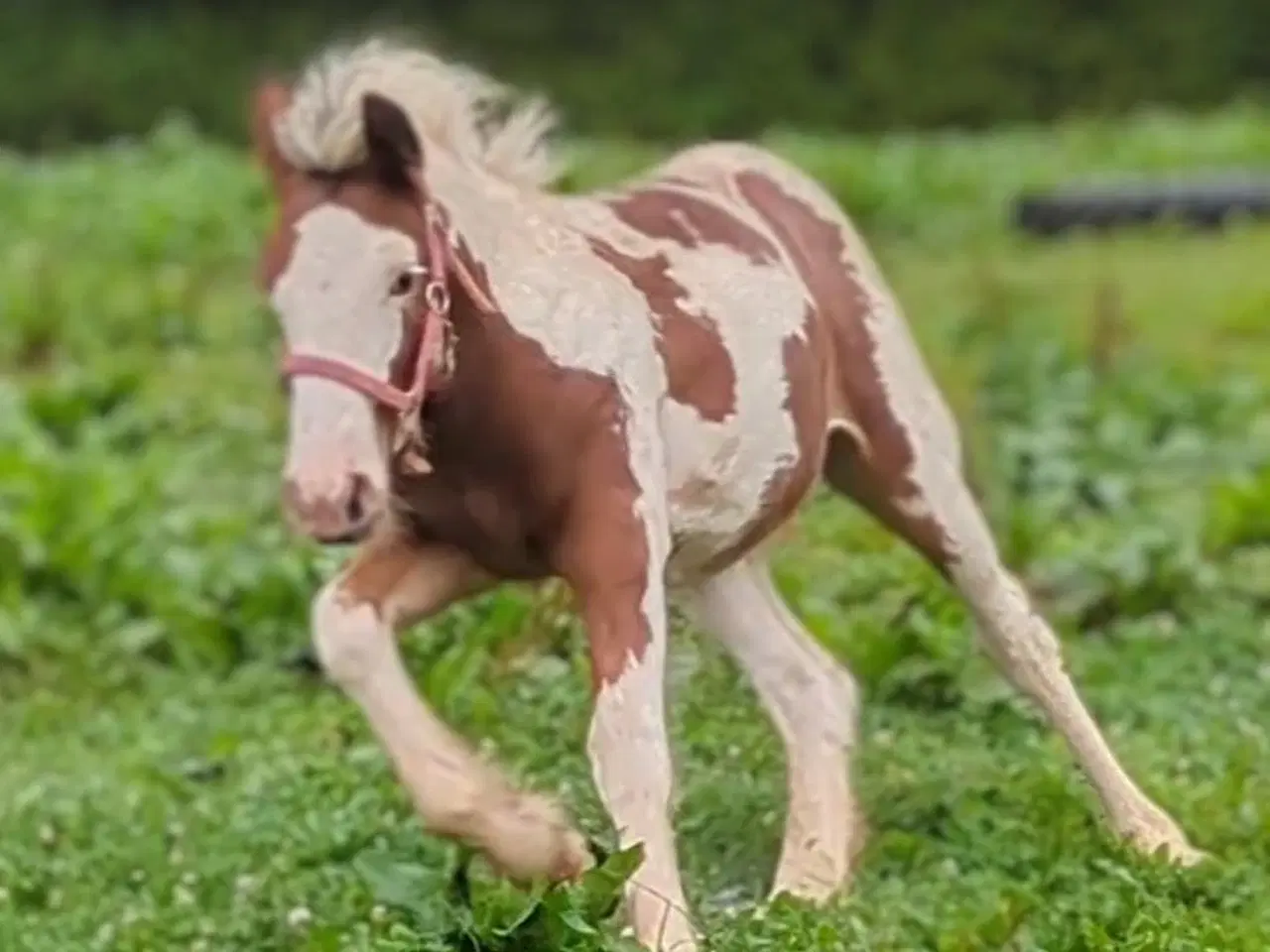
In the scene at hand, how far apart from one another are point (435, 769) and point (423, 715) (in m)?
0.12

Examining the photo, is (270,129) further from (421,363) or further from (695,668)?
(695,668)

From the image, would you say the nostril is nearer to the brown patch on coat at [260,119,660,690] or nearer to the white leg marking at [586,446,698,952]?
the brown patch on coat at [260,119,660,690]

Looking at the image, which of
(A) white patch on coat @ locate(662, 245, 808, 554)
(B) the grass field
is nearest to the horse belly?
(A) white patch on coat @ locate(662, 245, 808, 554)

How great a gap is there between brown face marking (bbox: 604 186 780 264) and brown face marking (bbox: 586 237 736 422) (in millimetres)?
187

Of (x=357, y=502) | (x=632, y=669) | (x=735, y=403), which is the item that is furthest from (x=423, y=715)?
(x=735, y=403)

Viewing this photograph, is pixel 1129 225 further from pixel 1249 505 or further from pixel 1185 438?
pixel 1249 505

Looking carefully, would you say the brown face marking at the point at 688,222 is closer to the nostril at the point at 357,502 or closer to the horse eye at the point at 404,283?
the horse eye at the point at 404,283

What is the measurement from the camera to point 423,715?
485cm

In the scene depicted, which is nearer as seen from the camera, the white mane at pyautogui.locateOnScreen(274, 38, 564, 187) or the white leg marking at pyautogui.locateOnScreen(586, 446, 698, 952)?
the white leg marking at pyautogui.locateOnScreen(586, 446, 698, 952)

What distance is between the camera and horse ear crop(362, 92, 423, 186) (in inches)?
186

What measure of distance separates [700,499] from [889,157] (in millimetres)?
12906

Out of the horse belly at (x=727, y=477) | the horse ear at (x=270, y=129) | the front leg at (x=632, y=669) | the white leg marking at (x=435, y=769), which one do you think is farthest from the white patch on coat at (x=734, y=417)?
the horse ear at (x=270, y=129)

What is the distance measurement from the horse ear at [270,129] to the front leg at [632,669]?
74cm

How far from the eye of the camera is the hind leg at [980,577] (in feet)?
18.2
